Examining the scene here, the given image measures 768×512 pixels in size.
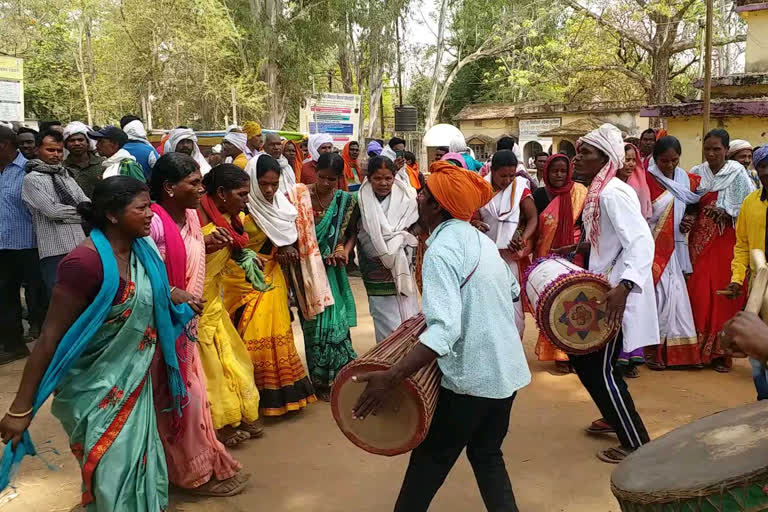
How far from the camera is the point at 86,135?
6309 mm

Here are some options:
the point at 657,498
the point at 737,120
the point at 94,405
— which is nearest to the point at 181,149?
the point at 94,405

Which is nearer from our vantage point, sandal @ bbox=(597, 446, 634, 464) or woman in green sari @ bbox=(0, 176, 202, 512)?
woman in green sari @ bbox=(0, 176, 202, 512)

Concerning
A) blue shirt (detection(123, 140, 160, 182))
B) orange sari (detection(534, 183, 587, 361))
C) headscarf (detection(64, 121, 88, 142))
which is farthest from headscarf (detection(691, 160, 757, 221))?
headscarf (detection(64, 121, 88, 142))

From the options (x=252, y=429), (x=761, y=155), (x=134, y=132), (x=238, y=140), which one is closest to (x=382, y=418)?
(x=252, y=429)

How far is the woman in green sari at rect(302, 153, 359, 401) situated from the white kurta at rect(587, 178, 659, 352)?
6.14 feet

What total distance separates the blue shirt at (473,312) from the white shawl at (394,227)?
87.9 inches

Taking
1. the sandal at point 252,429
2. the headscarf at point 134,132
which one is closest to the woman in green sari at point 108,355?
the sandal at point 252,429

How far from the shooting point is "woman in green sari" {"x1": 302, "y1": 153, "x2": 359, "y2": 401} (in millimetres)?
4797

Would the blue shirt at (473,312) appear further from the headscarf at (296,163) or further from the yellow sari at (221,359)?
the headscarf at (296,163)

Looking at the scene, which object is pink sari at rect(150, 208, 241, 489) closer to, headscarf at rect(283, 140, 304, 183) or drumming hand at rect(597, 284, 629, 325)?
drumming hand at rect(597, 284, 629, 325)

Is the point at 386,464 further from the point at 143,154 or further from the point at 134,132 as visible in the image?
the point at 134,132

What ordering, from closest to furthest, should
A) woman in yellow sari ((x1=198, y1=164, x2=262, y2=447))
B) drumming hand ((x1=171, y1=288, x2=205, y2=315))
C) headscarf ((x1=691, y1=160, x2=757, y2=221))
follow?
drumming hand ((x1=171, y1=288, x2=205, y2=315)) → woman in yellow sari ((x1=198, y1=164, x2=262, y2=447)) → headscarf ((x1=691, y1=160, x2=757, y2=221))

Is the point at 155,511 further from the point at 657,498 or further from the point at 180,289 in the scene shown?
the point at 657,498

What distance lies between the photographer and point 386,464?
3.89 m
